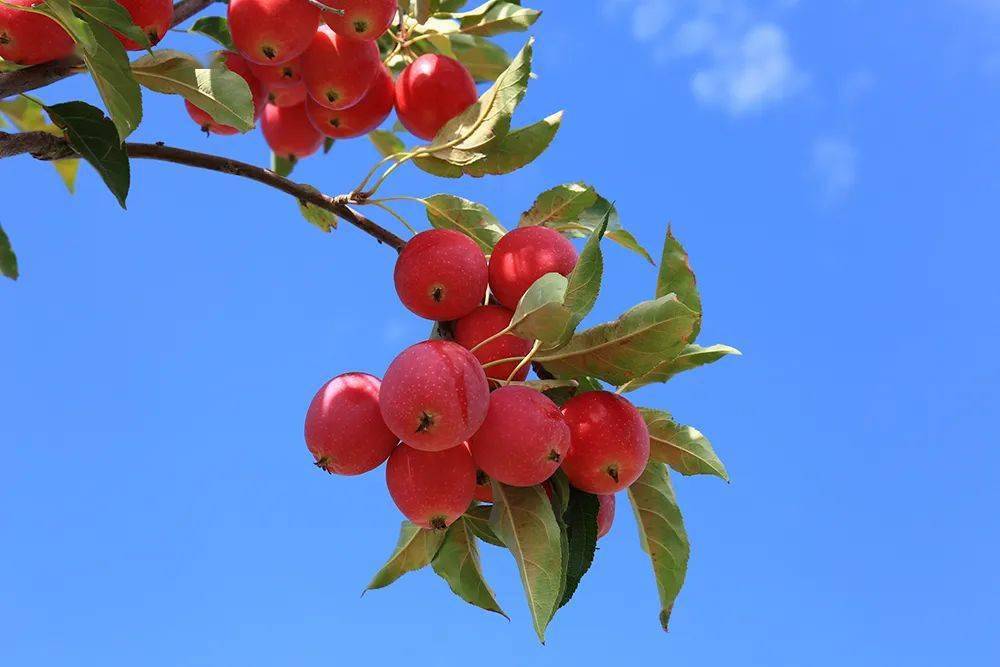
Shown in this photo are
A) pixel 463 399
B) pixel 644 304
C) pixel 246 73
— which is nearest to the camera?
pixel 463 399

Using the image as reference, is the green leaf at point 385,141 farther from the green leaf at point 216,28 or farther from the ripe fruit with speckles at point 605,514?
the ripe fruit with speckles at point 605,514

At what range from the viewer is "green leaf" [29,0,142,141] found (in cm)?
194

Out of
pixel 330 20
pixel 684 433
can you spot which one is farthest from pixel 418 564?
pixel 330 20

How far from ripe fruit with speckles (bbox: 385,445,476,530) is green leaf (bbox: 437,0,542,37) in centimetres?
147

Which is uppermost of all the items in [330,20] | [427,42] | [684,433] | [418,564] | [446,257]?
[427,42]

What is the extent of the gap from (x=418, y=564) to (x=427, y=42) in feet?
5.25

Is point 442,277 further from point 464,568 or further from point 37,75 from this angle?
point 37,75

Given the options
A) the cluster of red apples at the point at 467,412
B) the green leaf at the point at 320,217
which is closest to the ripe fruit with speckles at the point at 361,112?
the green leaf at the point at 320,217

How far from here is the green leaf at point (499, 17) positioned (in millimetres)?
2922

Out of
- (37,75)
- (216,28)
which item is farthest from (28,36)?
(216,28)

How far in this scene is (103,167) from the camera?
2.21 meters

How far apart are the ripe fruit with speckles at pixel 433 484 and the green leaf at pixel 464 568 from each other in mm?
318

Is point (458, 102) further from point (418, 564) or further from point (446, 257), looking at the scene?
point (418, 564)

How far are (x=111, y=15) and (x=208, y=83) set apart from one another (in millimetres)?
318
